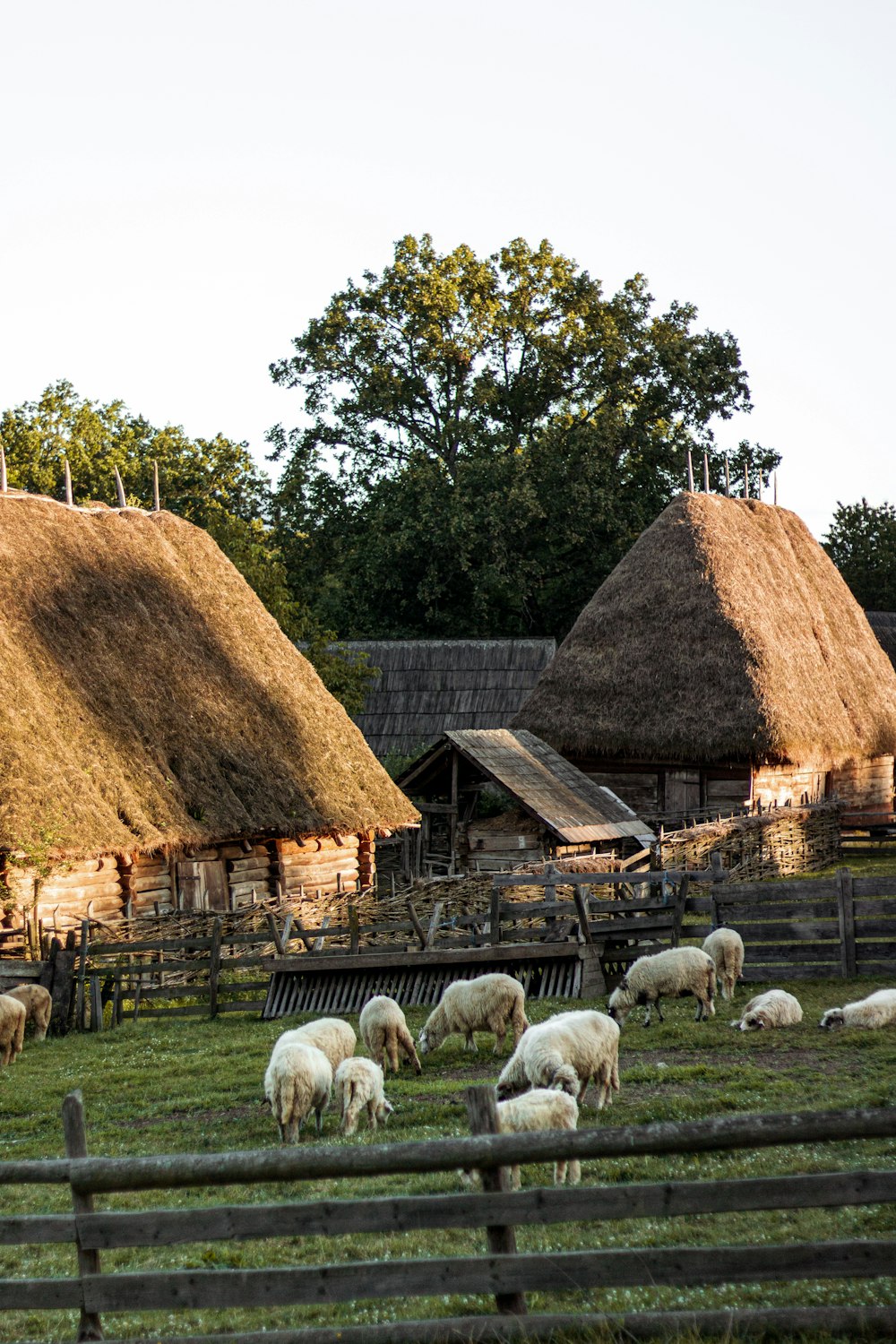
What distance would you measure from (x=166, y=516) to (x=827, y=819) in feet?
51.4

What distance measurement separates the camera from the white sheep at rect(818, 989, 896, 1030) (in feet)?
40.9

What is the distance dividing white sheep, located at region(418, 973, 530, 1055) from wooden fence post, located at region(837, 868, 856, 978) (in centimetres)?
383

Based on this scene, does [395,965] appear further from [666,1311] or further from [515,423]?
[515,423]

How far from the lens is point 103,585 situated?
24.2m

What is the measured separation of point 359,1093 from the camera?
1017cm

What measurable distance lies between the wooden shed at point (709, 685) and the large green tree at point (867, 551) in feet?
72.8

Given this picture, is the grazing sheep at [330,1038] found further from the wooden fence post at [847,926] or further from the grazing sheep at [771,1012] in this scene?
the wooden fence post at [847,926]

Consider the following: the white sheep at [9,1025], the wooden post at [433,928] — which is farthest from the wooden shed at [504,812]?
the white sheep at [9,1025]

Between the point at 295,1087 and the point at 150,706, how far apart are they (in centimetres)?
1267

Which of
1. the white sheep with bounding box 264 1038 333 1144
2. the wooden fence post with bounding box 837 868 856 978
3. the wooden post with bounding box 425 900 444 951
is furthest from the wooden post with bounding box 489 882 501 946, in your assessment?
the white sheep with bounding box 264 1038 333 1144

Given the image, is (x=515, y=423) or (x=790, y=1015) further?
(x=515, y=423)

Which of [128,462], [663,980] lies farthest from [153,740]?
[128,462]

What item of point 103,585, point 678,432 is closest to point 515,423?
point 678,432

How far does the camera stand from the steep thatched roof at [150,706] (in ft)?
63.1
